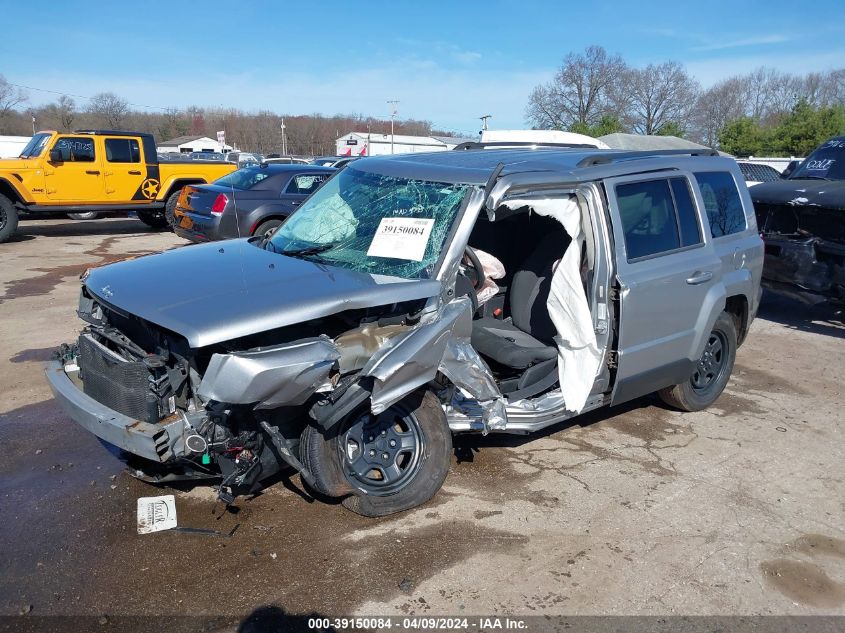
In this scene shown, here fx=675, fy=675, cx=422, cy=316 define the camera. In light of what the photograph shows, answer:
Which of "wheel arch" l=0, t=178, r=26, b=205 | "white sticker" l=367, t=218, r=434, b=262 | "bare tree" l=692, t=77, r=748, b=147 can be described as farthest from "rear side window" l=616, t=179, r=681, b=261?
"bare tree" l=692, t=77, r=748, b=147

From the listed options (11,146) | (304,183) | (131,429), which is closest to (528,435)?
(131,429)

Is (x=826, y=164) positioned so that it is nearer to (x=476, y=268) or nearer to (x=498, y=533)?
(x=476, y=268)

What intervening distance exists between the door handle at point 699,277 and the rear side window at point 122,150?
13.6m

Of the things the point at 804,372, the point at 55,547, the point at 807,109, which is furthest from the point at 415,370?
the point at 807,109

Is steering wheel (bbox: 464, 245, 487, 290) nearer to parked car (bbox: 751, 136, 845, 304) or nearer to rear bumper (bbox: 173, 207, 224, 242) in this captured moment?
parked car (bbox: 751, 136, 845, 304)

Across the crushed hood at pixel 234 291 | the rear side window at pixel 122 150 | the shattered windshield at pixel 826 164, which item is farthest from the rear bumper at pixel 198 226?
the shattered windshield at pixel 826 164

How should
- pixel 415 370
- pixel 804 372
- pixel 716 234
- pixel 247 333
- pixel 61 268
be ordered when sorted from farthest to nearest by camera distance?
pixel 61 268 → pixel 804 372 → pixel 716 234 → pixel 415 370 → pixel 247 333

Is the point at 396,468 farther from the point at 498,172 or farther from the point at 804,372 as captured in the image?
the point at 804,372

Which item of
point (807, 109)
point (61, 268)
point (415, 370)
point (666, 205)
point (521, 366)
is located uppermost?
point (807, 109)

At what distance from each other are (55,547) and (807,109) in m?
32.3

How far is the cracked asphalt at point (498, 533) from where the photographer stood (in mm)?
3199

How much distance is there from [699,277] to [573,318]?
1.15 meters

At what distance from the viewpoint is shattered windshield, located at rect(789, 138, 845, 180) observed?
920cm

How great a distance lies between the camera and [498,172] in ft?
13.2
